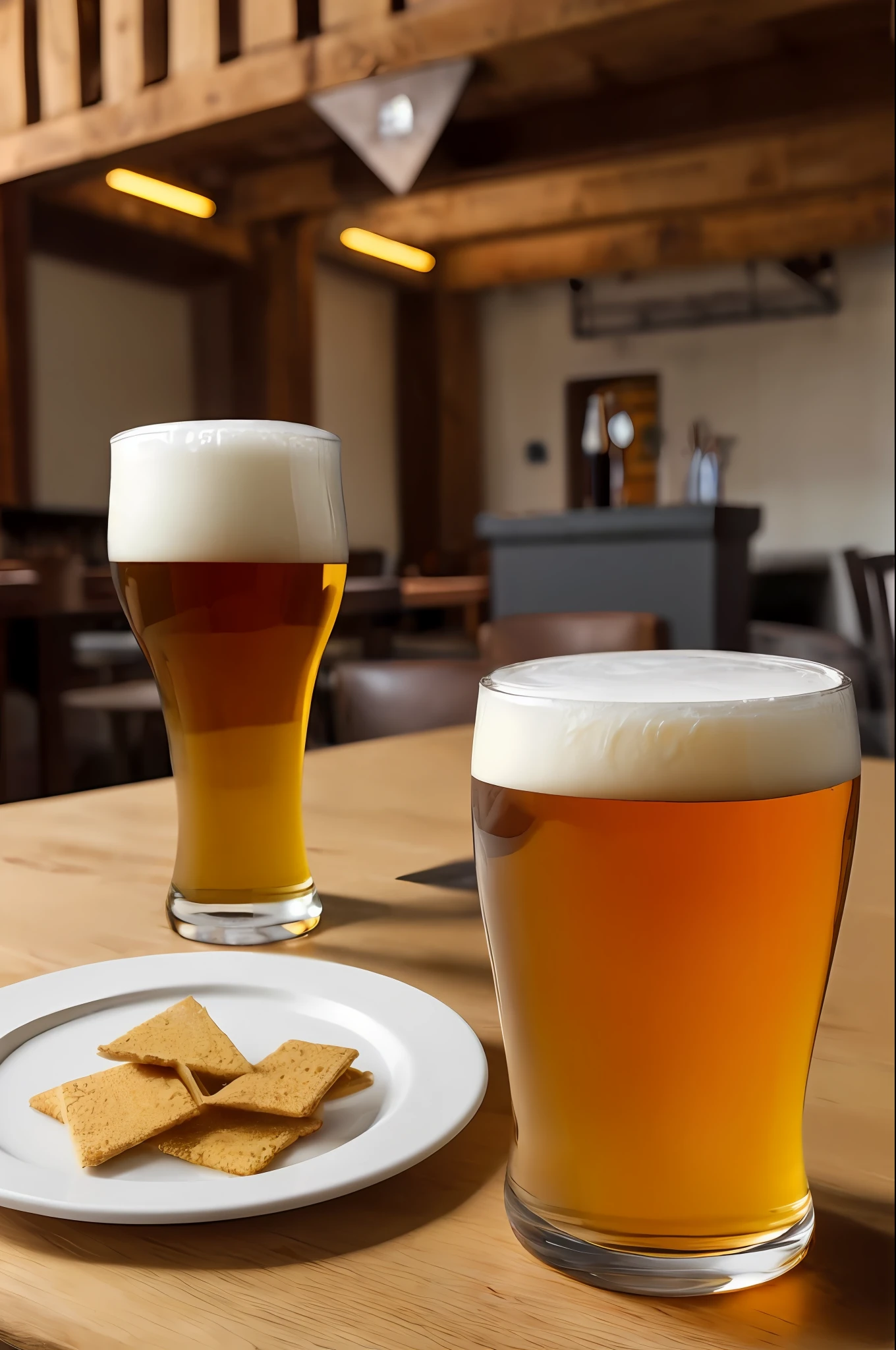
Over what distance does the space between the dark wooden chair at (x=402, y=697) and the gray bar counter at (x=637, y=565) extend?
180cm

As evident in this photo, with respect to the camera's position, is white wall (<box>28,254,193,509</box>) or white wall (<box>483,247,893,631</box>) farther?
white wall (<box>483,247,893,631</box>)

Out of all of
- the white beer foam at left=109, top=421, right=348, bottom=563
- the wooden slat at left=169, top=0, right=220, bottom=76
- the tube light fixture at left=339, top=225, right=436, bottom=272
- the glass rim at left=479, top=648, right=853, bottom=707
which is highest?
the tube light fixture at left=339, top=225, right=436, bottom=272

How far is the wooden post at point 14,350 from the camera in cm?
576

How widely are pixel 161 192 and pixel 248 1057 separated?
7.15 metres

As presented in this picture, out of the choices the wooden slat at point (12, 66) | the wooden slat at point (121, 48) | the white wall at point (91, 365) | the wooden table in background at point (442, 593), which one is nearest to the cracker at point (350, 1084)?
the wooden table in background at point (442, 593)

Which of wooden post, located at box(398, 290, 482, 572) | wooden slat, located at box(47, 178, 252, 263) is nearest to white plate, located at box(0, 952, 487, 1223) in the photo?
wooden slat, located at box(47, 178, 252, 263)

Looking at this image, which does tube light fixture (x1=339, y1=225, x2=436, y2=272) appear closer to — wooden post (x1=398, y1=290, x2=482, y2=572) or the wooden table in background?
wooden post (x1=398, y1=290, x2=482, y2=572)

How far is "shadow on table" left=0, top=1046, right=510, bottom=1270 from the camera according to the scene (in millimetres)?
273

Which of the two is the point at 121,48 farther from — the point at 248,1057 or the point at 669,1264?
the point at 669,1264

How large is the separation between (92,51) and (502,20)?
1.93 metres

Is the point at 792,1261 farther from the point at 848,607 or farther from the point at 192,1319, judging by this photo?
the point at 848,607

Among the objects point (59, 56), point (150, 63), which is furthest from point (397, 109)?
point (59, 56)

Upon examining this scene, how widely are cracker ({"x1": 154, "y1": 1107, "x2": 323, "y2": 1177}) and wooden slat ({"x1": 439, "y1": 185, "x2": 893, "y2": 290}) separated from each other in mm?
7759

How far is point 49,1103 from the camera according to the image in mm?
332
